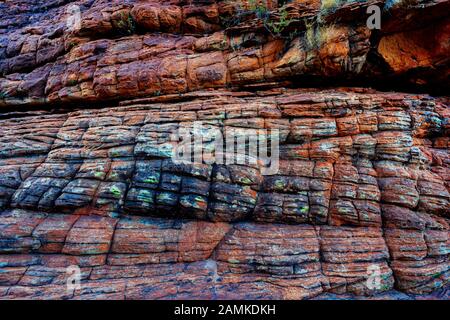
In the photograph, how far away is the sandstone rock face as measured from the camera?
684 cm

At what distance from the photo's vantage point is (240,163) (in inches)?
326

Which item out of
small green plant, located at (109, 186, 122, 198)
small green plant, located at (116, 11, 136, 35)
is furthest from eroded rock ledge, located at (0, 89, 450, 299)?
small green plant, located at (116, 11, 136, 35)

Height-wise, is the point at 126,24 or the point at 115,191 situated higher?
the point at 126,24

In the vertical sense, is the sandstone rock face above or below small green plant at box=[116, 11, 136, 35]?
below

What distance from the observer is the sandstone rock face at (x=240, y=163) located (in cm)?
684

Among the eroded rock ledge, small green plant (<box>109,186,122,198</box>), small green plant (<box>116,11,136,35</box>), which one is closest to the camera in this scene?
the eroded rock ledge

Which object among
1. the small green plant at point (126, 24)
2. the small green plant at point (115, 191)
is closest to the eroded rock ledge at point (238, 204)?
the small green plant at point (115, 191)

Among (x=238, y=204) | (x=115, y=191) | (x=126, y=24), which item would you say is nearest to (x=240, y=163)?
(x=238, y=204)

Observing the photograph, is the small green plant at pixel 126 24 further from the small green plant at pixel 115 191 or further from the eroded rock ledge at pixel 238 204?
the small green plant at pixel 115 191

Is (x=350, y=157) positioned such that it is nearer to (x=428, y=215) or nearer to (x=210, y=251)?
(x=428, y=215)

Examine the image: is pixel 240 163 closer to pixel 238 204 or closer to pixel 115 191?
pixel 238 204

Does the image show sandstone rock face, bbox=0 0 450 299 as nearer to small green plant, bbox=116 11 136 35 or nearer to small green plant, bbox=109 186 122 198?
small green plant, bbox=109 186 122 198

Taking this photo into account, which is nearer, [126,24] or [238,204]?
[238,204]

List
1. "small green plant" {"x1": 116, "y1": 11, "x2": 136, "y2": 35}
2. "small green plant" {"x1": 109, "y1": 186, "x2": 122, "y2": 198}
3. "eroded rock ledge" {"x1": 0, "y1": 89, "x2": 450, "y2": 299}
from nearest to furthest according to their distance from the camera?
"eroded rock ledge" {"x1": 0, "y1": 89, "x2": 450, "y2": 299} < "small green plant" {"x1": 109, "y1": 186, "x2": 122, "y2": 198} < "small green plant" {"x1": 116, "y1": 11, "x2": 136, "y2": 35}
